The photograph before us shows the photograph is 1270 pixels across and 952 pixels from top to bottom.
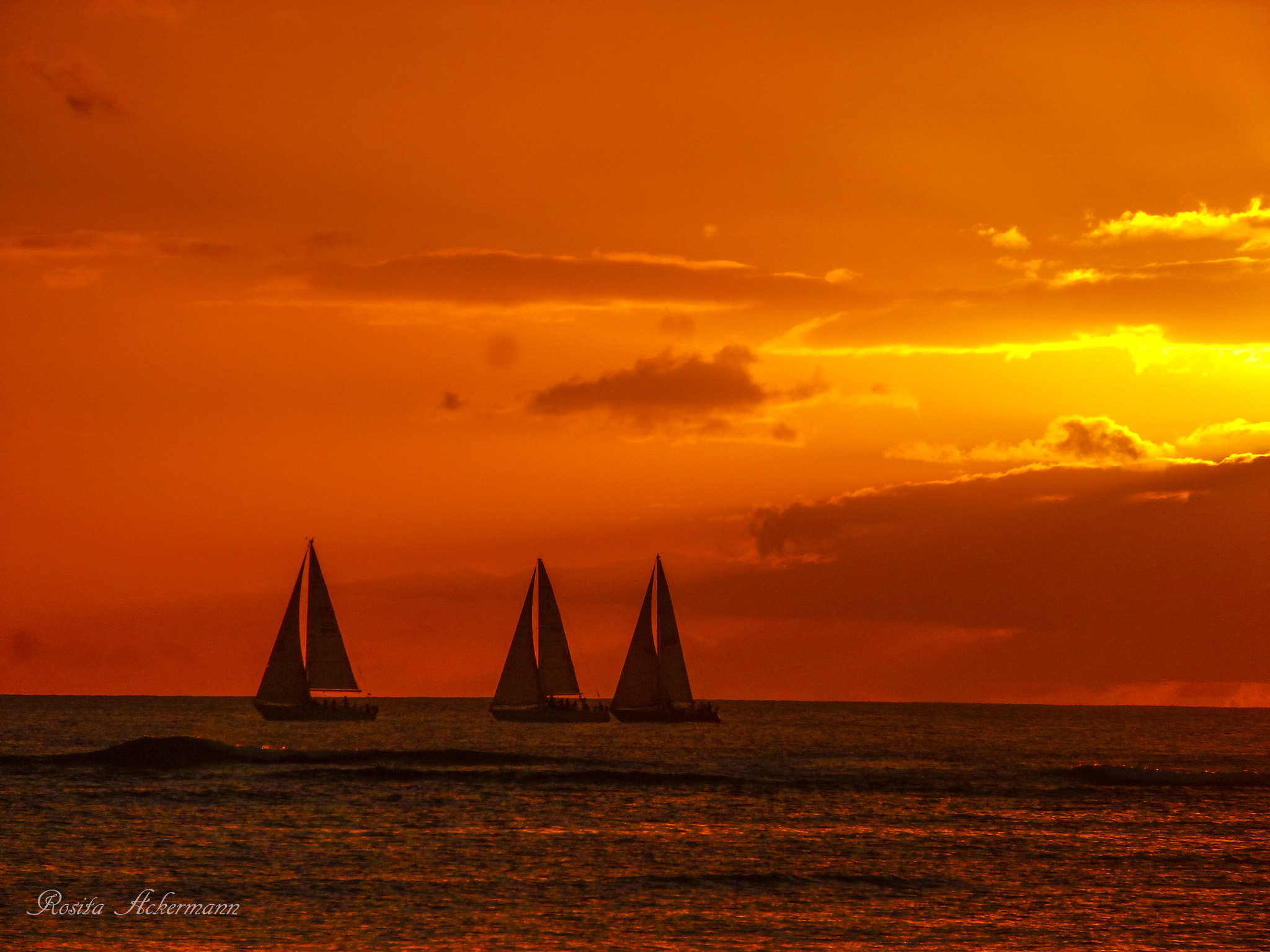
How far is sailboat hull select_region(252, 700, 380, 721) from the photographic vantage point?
149 metres

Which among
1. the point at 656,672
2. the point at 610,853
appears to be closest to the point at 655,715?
the point at 656,672

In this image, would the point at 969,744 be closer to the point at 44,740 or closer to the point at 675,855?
the point at 44,740

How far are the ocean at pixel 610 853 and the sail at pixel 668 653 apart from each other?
38.4 m

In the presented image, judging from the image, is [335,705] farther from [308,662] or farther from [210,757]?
[210,757]

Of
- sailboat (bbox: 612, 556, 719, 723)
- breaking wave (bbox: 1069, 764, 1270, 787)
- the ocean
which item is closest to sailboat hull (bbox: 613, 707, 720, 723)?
sailboat (bbox: 612, 556, 719, 723)

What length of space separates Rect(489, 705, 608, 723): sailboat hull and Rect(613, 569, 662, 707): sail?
5484mm

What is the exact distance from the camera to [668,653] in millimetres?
150125

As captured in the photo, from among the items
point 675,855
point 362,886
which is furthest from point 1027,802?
point 362,886

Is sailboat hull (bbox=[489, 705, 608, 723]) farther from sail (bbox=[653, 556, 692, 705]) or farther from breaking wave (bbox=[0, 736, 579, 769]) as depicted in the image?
breaking wave (bbox=[0, 736, 579, 769])

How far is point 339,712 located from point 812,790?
268 feet

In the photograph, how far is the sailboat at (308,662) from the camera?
479ft

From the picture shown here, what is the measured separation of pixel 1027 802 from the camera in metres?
82.2
